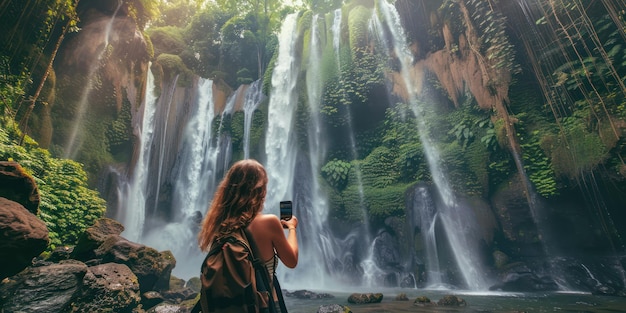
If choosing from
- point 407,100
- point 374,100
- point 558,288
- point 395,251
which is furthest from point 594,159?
point 374,100

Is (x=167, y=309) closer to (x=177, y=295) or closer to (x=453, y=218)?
(x=177, y=295)

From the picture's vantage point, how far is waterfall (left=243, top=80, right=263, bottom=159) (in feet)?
61.5

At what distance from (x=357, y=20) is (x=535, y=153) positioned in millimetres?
12831

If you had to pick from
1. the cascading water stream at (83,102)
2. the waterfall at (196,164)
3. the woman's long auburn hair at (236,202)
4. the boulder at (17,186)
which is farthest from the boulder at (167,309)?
the cascading water stream at (83,102)

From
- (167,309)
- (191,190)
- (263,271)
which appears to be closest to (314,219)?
(191,190)

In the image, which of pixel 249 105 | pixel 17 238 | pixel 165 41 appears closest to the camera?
pixel 17 238

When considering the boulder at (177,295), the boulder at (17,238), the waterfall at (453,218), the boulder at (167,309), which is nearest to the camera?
the boulder at (17,238)

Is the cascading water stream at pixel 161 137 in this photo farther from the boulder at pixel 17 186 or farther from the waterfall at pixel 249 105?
the boulder at pixel 17 186

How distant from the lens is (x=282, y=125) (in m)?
18.4

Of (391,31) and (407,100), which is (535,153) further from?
(391,31)

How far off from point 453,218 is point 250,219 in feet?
41.8

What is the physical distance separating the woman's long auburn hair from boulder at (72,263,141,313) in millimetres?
5661

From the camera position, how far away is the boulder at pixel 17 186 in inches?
185

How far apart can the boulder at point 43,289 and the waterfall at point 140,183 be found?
11.1 meters
